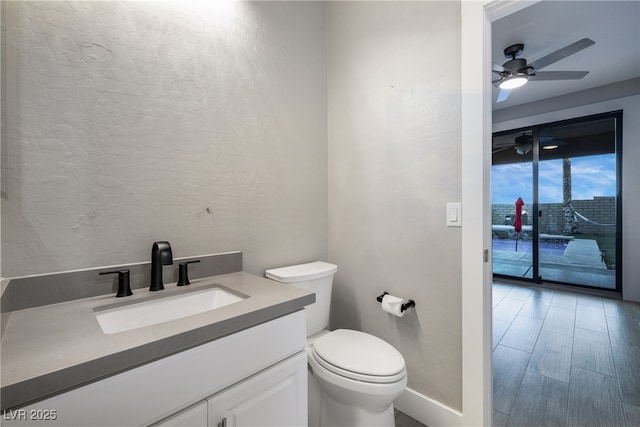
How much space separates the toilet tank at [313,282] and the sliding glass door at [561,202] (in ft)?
14.0

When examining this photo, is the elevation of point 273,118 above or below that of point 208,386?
above

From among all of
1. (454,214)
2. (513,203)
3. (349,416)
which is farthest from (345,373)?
(513,203)

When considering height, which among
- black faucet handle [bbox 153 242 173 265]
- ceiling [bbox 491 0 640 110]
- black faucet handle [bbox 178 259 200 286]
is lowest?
black faucet handle [bbox 178 259 200 286]

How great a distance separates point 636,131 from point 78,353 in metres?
5.47

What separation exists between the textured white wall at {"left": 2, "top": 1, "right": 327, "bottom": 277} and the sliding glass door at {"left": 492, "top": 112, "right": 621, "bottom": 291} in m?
4.19

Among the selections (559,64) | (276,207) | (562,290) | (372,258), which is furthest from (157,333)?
(562,290)

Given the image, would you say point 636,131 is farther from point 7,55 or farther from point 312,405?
point 7,55

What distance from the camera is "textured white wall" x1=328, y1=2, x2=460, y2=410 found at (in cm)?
139

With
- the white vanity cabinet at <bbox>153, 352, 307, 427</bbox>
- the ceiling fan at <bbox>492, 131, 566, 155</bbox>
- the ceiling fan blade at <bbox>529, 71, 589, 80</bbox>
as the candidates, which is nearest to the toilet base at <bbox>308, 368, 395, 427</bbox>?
the white vanity cabinet at <bbox>153, 352, 307, 427</bbox>

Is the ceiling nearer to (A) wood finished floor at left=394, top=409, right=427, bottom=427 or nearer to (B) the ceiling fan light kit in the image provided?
(B) the ceiling fan light kit

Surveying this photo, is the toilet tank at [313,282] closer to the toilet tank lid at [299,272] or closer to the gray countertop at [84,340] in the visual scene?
the toilet tank lid at [299,272]

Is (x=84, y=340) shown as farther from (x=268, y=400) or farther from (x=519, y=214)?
(x=519, y=214)

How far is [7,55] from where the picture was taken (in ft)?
2.89

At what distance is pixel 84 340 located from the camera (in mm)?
685
